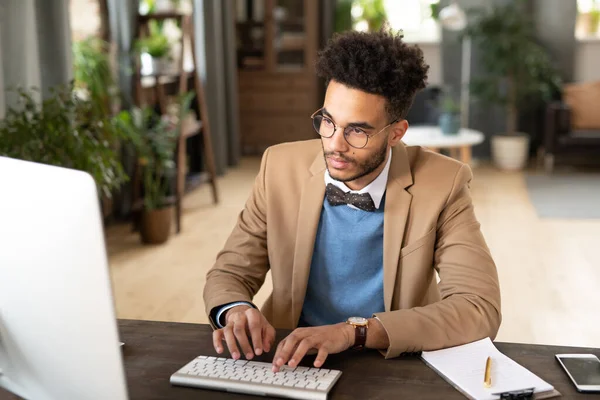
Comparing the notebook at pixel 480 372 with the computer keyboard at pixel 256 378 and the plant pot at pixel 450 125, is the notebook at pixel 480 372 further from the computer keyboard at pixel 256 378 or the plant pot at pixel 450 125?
the plant pot at pixel 450 125

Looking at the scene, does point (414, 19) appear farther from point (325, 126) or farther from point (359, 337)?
point (359, 337)

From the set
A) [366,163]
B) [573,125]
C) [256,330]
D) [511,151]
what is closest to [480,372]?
[256,330]

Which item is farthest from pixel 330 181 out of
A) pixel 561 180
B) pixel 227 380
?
pixel 561 180

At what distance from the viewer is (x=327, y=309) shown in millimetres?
1749

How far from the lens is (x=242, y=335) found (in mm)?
1378

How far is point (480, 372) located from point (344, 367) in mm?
238

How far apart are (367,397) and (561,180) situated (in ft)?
19.1

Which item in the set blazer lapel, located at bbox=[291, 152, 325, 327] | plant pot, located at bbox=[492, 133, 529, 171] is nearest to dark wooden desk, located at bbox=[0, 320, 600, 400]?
blazer lapel, located at bbox=[291, 152, 325, 327]

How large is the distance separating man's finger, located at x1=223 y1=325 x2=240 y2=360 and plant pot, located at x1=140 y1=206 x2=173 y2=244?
129 inches

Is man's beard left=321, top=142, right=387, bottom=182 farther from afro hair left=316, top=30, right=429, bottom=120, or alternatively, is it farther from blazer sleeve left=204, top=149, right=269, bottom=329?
blazer sleeve left=204, top=149, right=269, bottom=329

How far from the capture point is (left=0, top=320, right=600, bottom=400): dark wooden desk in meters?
1.22

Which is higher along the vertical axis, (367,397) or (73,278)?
(73,278)

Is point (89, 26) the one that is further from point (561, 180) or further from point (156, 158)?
point (561, 180)

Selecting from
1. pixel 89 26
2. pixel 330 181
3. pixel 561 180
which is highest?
pixel 89 26
